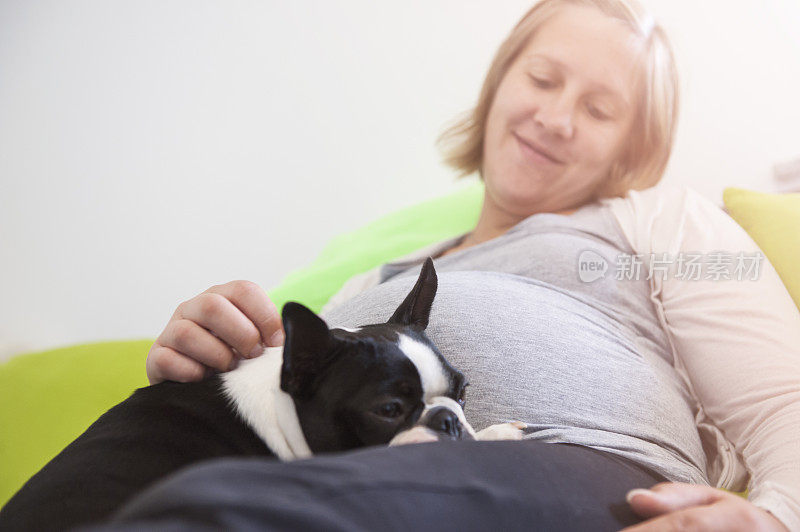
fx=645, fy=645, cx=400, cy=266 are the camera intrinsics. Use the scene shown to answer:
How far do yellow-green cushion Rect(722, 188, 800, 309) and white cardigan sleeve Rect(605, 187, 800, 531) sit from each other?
0.03m

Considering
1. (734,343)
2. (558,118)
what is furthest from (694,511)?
(558,118)

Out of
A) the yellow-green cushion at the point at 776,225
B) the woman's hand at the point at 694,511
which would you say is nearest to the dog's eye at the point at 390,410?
the woman's hand at the point at 694,511

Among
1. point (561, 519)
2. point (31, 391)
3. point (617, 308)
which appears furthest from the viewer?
point (31, 391)

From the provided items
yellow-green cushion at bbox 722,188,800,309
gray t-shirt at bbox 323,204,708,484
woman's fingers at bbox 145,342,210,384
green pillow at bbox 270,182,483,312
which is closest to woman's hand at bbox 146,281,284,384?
woman's fingers at bbox 145,342,210,384

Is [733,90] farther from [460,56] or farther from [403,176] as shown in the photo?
[403,176]

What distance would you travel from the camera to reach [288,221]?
2266 millimetres

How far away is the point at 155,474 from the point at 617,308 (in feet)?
2.50

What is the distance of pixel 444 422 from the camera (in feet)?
2.31

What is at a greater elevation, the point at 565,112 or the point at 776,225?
the point at 565,112

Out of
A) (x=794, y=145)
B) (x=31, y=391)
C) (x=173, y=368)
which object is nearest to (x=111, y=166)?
(x=31, y=391)

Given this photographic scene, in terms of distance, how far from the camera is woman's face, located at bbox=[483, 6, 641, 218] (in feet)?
4.50

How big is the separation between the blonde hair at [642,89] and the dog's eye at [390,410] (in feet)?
3.03

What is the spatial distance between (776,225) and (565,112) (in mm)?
461

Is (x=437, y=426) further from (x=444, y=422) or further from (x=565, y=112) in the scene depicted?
(x=565, y=112)
